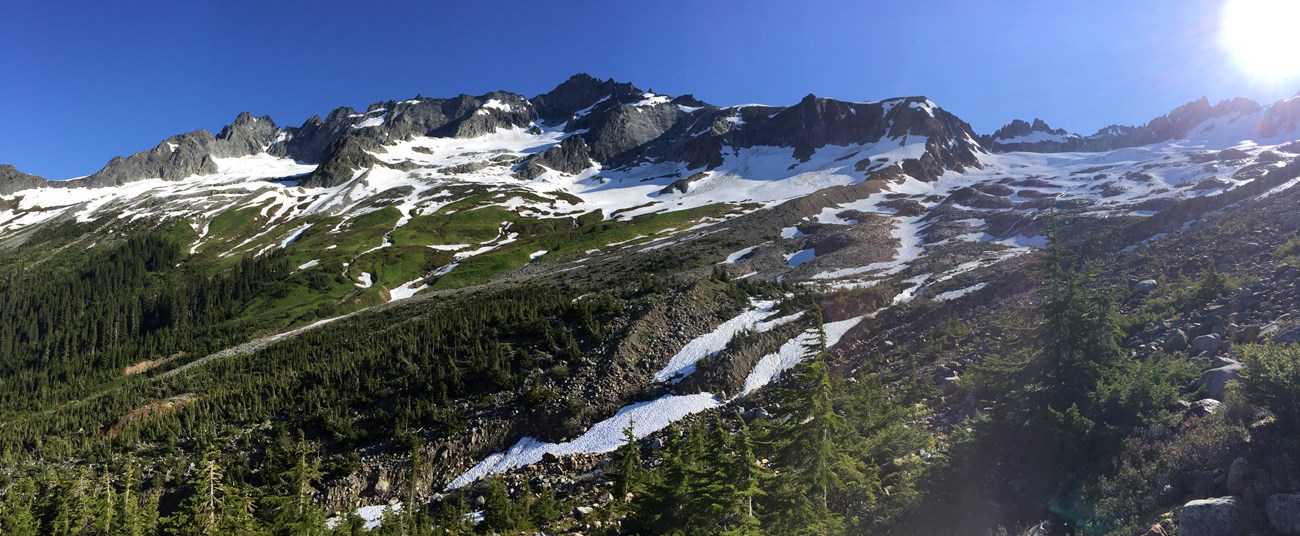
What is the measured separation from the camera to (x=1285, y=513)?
8.90 m

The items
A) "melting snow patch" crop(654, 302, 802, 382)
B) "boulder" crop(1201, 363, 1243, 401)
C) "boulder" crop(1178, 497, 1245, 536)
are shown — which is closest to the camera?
"boulder" crop(1178, 497, 1245, 536)

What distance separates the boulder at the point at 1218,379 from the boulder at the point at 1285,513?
20.8ft

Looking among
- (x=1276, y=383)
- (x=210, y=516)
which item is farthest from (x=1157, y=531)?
A: (x=210, y=516)

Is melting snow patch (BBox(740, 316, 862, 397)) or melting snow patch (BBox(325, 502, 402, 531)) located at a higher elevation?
melting snow patch (BBox(740, 316, 862, 397))

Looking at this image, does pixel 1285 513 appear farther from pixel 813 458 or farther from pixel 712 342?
pixel 712 342

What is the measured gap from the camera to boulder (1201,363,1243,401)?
47.1 ft

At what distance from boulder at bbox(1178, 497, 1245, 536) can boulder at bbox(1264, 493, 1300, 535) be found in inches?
17.1

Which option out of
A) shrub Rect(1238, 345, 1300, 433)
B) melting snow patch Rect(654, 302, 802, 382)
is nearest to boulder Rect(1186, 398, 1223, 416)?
shrub Rect(1238, 345, 1300, 433)

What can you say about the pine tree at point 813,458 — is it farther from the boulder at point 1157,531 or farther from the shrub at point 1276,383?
the shrub at point 1276,383

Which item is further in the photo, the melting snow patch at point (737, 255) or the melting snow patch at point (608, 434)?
the melting snow patch at point (737, 255)

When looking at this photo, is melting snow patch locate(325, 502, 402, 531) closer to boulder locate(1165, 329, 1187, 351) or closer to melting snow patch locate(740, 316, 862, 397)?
melting snow patch locate(740, 316, 862, 397)

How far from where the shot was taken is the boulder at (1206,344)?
17297mm

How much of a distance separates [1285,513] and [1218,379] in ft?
25.5

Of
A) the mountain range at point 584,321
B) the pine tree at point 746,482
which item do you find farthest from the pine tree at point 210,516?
the pine tree at point 746,482
